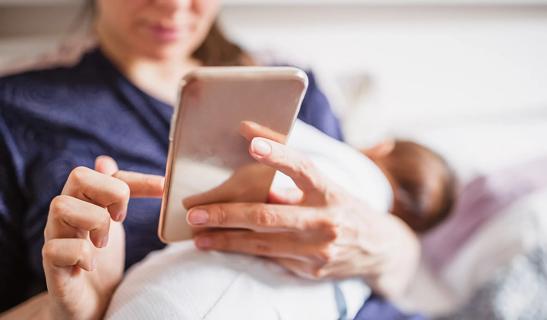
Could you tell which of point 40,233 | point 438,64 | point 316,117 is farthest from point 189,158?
point 438,64

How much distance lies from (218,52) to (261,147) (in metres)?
0.44

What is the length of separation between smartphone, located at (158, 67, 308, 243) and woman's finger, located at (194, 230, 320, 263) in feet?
0.10

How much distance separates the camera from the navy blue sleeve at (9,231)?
2.08 ft

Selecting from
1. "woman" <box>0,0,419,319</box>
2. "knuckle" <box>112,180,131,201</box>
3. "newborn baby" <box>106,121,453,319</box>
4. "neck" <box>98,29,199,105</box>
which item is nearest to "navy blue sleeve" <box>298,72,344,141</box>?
"woman" <box>0,0,419,319</box>

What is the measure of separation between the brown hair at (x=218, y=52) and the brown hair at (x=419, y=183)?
1.01ft

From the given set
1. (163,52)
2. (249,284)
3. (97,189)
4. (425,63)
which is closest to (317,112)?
(163,52)

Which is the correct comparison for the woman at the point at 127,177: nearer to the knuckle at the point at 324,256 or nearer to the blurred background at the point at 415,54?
the knuckle at the point at 324,256

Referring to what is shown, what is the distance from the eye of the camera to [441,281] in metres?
0.97

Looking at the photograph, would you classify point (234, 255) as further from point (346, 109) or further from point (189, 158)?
point (346, 109)

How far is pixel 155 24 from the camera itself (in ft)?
2.23

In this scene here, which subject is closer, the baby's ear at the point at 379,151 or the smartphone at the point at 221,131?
the smartphone at the point at 221,131

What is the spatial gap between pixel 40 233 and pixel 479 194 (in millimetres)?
780

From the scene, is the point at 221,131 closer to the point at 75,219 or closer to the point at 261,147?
the point at 261,147

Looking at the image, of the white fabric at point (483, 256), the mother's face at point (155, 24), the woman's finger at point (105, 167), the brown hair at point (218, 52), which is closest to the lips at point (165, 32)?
the mother's face at point (155, 24)
